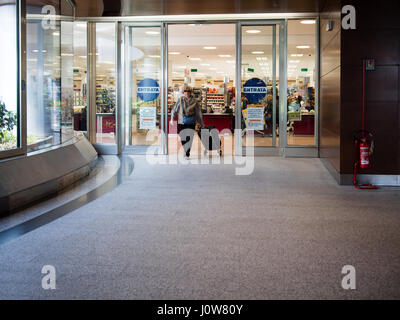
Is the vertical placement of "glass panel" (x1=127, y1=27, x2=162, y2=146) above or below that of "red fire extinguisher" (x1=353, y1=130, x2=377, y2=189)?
above

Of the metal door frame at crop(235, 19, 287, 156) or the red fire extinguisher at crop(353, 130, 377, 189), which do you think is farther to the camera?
the metal door frame at crop(235, 19, 287, 156)

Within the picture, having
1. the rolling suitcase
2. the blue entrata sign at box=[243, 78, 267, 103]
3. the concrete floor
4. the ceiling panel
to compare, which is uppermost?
the ceiling panel

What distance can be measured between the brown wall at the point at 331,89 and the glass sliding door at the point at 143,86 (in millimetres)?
4114

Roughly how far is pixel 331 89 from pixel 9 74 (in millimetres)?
5372

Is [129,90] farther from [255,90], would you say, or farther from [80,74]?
A: [255,90]

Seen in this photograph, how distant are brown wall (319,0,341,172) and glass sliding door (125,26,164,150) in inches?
162

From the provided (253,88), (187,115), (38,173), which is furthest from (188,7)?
(38,173)

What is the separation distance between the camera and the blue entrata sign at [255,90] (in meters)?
12.1

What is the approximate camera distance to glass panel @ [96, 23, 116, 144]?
39.8 ft

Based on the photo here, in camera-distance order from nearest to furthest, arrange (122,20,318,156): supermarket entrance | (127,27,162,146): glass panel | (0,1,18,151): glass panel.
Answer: (0,1,18,151): glass panel, (122,20,318,156): supermarket entrance, (127,27,162,146): glass panel

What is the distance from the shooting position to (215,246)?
13.7 ft

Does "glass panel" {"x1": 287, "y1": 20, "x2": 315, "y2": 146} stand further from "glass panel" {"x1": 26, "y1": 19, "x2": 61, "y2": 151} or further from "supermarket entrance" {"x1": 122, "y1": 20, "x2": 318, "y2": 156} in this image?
"glass panel" {"x1": 26, "y1": 19, "x2": 61, "y2": 151}

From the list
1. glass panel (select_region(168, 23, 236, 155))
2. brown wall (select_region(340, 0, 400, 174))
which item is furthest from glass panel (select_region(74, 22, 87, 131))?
brown wall (select_region(340, 0, 400, 174))
